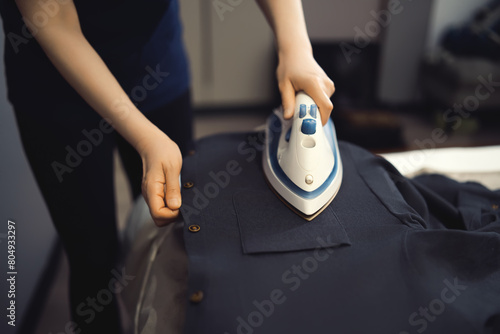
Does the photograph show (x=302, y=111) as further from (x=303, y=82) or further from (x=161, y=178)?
(x=161, y=178)

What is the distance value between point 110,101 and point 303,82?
16.7 inches

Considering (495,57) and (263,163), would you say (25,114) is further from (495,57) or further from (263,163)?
(495,57)

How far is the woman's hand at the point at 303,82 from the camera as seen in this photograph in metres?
0.89

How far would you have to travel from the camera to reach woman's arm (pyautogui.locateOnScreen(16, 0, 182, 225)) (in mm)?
782

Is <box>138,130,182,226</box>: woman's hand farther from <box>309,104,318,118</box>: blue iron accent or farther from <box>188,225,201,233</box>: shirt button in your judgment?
<box>309,104,318,118</box>: blue iron accent

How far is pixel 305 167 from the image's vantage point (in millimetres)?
815

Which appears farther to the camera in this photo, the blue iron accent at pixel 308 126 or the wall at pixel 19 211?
the wall at pixel 19 211

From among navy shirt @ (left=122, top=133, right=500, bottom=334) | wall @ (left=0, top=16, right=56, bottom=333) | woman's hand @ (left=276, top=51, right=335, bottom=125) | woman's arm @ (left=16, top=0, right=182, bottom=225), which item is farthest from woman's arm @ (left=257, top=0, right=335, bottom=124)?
wall @ (left=0, top=16, right=56, bottom=333)

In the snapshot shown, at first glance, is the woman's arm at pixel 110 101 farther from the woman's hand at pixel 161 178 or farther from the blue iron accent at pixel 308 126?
the blue iron accent at pixel 308 126

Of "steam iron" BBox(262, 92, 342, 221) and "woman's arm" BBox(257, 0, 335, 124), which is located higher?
"woman's arm" BBox(257, 0, 335, 124)

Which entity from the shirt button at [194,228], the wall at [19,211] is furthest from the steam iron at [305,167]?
the wall at [19,211]

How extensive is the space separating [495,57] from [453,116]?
487 millimetres

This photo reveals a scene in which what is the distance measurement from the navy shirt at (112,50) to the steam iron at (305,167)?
1.31 feet

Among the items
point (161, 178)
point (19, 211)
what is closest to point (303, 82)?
point (161, 178)
